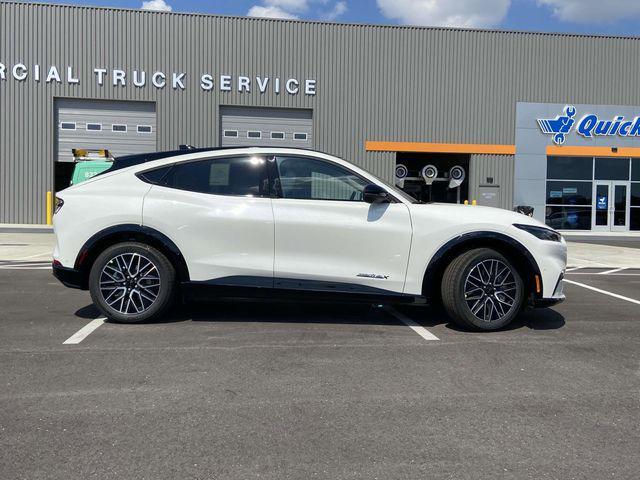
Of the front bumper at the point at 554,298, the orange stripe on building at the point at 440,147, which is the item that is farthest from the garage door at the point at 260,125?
the front bumper at the point at 554,298

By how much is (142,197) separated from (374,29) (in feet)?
62.1

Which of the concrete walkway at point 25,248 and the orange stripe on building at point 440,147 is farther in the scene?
the orange stripe on building at point 440,147

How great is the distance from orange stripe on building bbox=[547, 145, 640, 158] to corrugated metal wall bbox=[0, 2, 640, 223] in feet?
6.36

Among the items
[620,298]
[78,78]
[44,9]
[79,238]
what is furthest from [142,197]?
[44,9]

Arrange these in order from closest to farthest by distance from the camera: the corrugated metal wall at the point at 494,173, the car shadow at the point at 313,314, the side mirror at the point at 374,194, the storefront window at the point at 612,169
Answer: the side mirror at the point at 374,194
the car shadow at the point at 313,314
the corrugated metal wall at the point at 494,173
the storefront window at the point at 612,169

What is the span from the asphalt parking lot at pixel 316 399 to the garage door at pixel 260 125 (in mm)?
16781

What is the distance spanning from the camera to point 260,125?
2223cm

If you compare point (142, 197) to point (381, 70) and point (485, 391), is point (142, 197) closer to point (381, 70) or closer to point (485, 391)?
point (485, 391)

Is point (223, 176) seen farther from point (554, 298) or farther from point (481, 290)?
point (554, 298)

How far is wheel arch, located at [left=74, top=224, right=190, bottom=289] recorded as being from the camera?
5406 mm

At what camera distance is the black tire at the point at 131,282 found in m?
5.44

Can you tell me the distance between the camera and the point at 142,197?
548 centimetres

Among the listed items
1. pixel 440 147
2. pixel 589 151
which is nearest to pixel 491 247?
pixel 440 147

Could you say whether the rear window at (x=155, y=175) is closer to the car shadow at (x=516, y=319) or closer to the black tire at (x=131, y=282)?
the black tire at (x=131, y=282)
